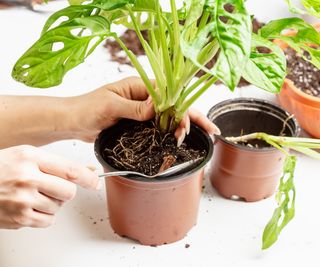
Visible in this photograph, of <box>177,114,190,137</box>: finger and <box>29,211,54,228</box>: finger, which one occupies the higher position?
<box>177,114,190,137</box>: finger

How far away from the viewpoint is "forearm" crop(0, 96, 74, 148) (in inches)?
31.3

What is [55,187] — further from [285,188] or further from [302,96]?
[302,96]

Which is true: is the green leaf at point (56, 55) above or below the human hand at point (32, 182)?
above

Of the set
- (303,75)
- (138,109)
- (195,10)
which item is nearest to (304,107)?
(303,75)

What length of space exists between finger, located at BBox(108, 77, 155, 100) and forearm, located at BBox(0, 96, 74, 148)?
9 cm

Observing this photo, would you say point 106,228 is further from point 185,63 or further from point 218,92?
point 218,92

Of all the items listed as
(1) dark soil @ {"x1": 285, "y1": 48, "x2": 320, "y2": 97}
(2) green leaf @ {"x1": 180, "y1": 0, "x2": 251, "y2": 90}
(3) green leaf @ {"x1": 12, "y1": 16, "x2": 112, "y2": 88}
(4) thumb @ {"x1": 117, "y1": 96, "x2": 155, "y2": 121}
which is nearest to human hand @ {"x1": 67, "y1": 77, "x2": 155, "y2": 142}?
Answer: (4) thumb @ {"x1": 117, "y1": 96, "x2": 155, "y2": 121}

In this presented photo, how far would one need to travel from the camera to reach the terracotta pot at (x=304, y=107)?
93cm

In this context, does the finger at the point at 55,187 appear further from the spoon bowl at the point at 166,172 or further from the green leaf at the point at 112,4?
the green leaf at the point at 112,4

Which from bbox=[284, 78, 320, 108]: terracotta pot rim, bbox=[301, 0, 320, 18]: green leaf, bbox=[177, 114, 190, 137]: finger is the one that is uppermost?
bbox=[301, 0, 320, 18]: green leaf

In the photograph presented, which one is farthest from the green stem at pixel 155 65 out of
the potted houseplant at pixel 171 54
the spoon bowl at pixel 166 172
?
the spoon bowl at pixel 166 172

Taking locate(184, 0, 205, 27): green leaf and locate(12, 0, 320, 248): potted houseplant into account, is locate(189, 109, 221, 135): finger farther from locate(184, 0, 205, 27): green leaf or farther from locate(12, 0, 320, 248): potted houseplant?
locate(184, 0, 205, 27): green leaf

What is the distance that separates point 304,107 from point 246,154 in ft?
0.73

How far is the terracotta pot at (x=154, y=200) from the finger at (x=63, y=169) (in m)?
0.08
